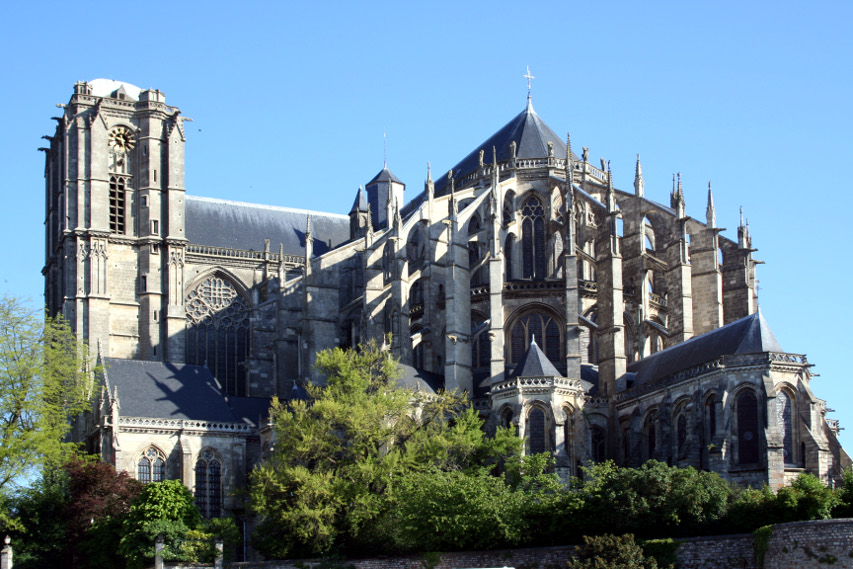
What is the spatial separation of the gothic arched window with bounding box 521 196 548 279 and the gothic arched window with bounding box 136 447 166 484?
1853 centimetres

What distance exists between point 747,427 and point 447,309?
14.4 metres

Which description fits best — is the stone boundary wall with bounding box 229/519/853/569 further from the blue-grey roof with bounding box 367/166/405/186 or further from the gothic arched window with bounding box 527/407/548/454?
the blue-grey roof with bounding box 367/166/405/186

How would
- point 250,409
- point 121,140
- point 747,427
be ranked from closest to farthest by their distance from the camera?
point 747,427 → point 250,409 → point 121,140

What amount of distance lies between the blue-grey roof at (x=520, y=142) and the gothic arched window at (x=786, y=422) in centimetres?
2192

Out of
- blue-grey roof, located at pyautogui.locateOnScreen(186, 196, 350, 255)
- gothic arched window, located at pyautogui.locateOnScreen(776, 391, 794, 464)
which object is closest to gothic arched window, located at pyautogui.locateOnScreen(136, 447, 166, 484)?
blue-grey roof, located at pyautogui.locateOnScreen(186, 196, 350, 255)

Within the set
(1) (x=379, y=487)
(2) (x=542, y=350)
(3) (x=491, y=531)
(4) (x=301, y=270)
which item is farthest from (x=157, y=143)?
(3) (x=491, y=531)

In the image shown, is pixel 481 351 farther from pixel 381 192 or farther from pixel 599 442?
pixel 381 192

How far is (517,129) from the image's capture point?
244 feet

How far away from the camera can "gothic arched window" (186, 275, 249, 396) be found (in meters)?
72.9

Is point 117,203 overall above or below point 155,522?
above

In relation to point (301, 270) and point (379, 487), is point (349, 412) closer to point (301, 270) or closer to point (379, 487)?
point (379, 487)

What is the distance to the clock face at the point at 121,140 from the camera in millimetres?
72625

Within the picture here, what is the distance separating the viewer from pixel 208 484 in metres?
60.4

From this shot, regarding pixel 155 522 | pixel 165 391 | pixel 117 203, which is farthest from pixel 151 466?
pixel 117 203
